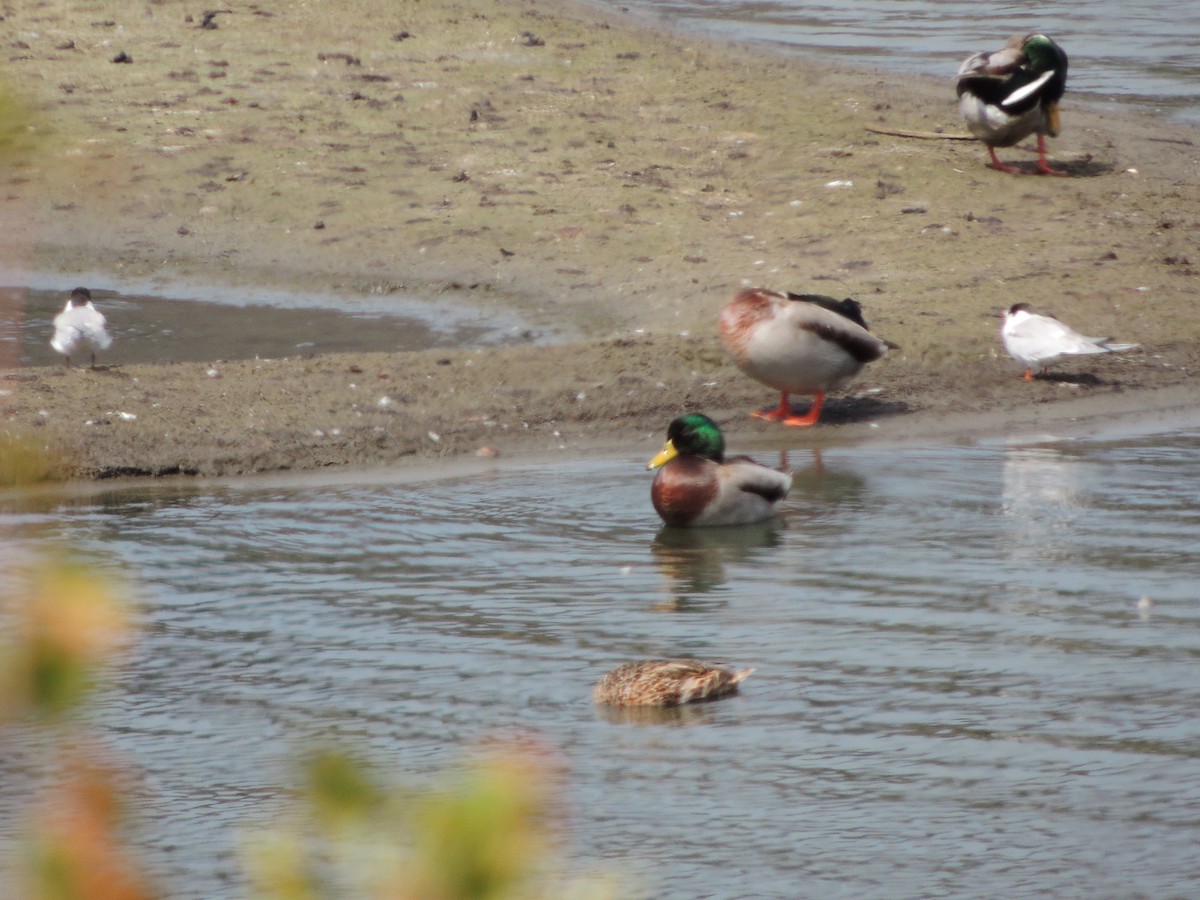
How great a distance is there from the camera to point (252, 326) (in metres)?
11.7

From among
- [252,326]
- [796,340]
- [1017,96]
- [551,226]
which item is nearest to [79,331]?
[252,326]

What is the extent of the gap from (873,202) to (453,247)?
127 inches

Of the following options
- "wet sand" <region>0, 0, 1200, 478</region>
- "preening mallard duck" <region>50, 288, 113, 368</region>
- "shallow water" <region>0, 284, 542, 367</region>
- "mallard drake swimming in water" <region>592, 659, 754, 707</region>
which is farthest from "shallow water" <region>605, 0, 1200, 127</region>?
"mallard drake swimming in water" <region>592, 659, 754, 707</region>

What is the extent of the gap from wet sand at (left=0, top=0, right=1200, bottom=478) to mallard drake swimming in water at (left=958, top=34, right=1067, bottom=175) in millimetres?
355

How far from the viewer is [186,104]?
15398mm

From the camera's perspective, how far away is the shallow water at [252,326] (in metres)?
11.1

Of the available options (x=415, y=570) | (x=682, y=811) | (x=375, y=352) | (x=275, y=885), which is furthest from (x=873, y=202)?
(x=275, y=885)

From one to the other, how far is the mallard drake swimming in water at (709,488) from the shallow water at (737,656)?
92mm

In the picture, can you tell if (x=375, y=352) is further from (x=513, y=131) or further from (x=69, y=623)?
(x=69, y=623)

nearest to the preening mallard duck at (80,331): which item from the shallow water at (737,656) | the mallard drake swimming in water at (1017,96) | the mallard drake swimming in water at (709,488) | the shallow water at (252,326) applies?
the shallow water at (252,326)

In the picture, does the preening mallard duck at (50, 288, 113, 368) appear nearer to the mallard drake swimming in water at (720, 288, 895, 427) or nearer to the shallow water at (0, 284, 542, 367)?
the shallow water at (0, 284, 542, 367)

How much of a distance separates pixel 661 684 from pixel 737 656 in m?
0.64

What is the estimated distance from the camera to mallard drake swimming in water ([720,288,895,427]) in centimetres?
907

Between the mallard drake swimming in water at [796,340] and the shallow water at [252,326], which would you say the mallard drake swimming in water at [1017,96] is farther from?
the mallard drake swimming in water at [796,340]
